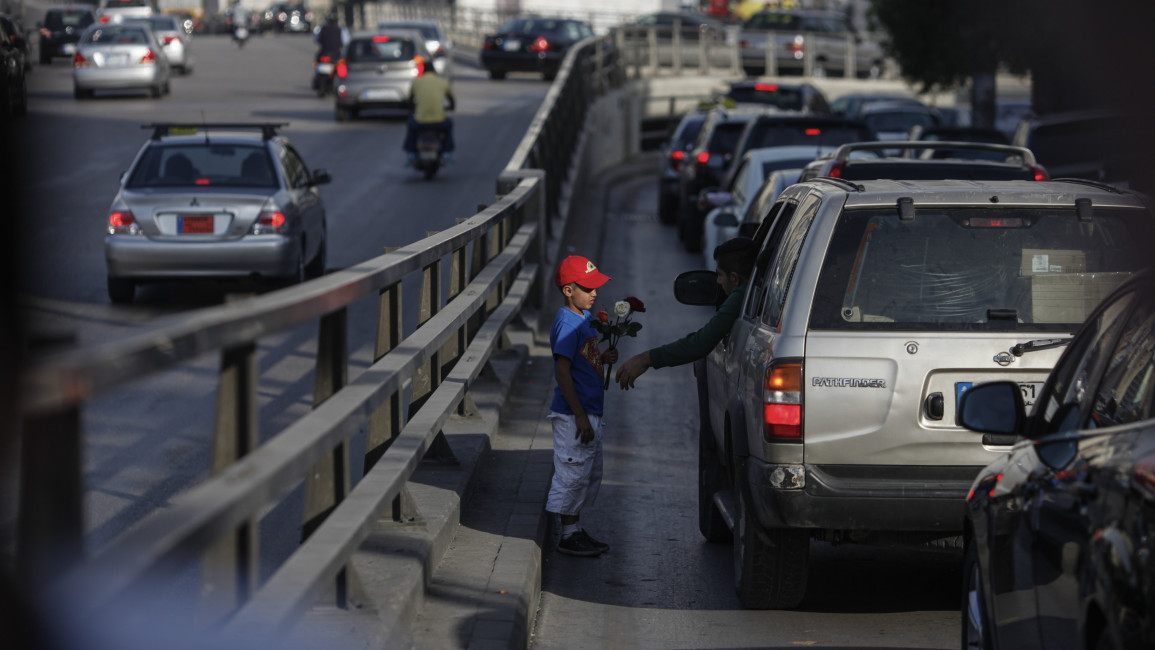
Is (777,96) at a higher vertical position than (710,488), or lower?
higher

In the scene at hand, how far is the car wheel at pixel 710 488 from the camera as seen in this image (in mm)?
→ 7512

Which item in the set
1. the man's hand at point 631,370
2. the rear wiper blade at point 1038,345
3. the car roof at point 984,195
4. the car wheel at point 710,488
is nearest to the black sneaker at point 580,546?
the car wheel at point 710,488

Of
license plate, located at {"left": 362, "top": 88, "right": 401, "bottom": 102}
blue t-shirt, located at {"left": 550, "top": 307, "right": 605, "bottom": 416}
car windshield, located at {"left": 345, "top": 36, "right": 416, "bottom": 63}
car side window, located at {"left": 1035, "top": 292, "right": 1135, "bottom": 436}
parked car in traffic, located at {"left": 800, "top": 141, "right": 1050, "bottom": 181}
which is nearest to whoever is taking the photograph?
car side window, located at {"left": 1035, "top": 292, "right": 1135, "bottom": 436}

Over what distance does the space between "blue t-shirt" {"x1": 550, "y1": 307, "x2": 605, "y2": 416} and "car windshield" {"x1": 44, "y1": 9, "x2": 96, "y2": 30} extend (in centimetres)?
4770

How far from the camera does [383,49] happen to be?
34.0 metres

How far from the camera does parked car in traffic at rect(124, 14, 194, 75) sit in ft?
157

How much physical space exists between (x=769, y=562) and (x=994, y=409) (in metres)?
1.99

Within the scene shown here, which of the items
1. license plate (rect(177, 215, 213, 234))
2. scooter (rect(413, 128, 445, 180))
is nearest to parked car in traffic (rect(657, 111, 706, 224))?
scooter (rect(413, 128, 445, 180))

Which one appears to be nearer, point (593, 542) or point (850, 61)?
point (593, 542)

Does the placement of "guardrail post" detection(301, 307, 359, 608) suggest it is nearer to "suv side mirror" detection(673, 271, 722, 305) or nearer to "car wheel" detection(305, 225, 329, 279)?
"suv side mirror" detection(673, 271, 722, 305)

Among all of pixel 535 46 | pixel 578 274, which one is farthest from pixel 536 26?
pixel 578 274

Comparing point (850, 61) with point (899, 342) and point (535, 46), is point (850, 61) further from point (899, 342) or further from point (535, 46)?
point (899, 342)

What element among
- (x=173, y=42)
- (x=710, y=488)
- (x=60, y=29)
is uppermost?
(x=60, y=29)

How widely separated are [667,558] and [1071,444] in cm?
388
